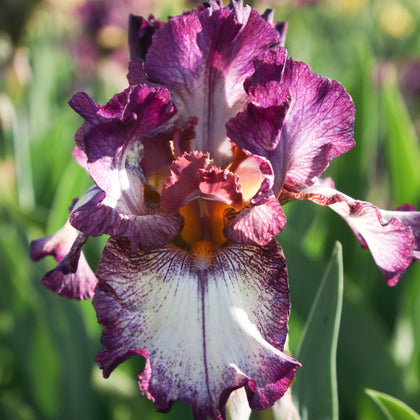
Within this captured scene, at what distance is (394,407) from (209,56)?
563mm

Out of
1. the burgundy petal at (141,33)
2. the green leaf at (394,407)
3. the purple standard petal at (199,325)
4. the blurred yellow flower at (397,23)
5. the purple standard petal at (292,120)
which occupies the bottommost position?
the green leaf at (394,407)

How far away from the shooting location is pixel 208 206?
0.69 m

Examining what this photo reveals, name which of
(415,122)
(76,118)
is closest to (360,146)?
(76,118)

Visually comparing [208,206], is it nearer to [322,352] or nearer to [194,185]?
[194,185]

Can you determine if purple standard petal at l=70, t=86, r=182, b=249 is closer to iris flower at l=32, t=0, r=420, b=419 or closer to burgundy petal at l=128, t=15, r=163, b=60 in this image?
iris flower at l=32, t=0, r=420, b=419

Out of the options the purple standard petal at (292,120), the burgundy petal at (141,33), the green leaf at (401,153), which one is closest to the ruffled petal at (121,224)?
the purple standard petal at (292,120)

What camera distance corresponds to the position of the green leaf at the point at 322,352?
77cm

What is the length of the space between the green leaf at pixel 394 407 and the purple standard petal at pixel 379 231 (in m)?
0.21

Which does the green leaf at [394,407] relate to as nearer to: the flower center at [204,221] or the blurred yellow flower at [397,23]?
the flower center at [204,221]

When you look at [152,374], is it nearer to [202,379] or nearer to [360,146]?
[202,379]

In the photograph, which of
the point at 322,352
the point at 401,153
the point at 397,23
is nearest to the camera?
the point at 322,352

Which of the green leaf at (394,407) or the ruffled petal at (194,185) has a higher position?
the ruffled petal at (194,185)

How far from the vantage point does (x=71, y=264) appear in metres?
0.65

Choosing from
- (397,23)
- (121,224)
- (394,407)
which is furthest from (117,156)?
(397,23)
